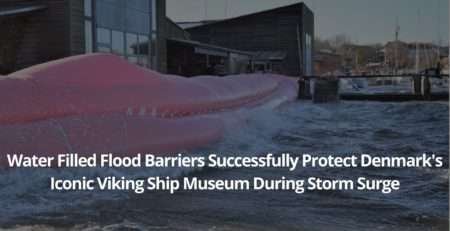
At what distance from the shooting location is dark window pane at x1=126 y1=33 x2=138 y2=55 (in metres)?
14.4

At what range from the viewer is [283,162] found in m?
5.53

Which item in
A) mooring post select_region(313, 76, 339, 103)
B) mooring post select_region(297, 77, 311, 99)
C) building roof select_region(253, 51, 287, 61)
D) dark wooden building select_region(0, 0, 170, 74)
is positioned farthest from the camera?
building roof select_region(253, 51, 287, 61)

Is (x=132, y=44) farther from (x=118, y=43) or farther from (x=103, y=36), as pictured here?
(x=103, y=36)

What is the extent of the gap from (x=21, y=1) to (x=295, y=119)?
6.65 m

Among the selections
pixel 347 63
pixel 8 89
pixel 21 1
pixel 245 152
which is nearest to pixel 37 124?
pixel 8 89

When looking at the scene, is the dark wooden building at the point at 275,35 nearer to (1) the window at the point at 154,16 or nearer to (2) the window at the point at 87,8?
(1) the window at the point at 154,16

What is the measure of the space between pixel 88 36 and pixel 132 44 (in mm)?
2291

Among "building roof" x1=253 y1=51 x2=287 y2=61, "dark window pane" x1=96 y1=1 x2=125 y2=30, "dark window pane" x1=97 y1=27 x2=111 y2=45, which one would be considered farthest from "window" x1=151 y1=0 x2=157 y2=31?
"building roof" x1=253 y1=51 x2=287 y2=61

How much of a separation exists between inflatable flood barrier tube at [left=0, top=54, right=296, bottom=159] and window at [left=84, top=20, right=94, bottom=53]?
19.4 feet

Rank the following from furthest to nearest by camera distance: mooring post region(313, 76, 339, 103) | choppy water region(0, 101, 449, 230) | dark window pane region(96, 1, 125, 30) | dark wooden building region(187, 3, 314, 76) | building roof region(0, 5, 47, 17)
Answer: dark wooden building region(187, 3, 314, 76) → mooring post region(313, 76, 339, 103) → dark window pane region(96, 1, 125, 30) → building roof region(0, 5, 47, 17) → choppy water region(0, 101, 449, 230)

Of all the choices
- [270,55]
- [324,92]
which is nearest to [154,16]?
[324,92]

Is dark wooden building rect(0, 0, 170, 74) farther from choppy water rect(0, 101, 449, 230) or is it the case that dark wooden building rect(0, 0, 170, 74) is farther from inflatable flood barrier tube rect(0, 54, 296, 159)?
choppy water rect(0, 101, 449, 230)

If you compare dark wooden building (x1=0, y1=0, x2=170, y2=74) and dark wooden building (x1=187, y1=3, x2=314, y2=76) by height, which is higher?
dark wooden building (x1=187, y1=3, x2=314, y2=76)

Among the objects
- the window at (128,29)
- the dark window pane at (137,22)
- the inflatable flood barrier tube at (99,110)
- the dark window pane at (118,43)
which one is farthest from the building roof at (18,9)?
the inflatable flood barrier tube at (99,110)
